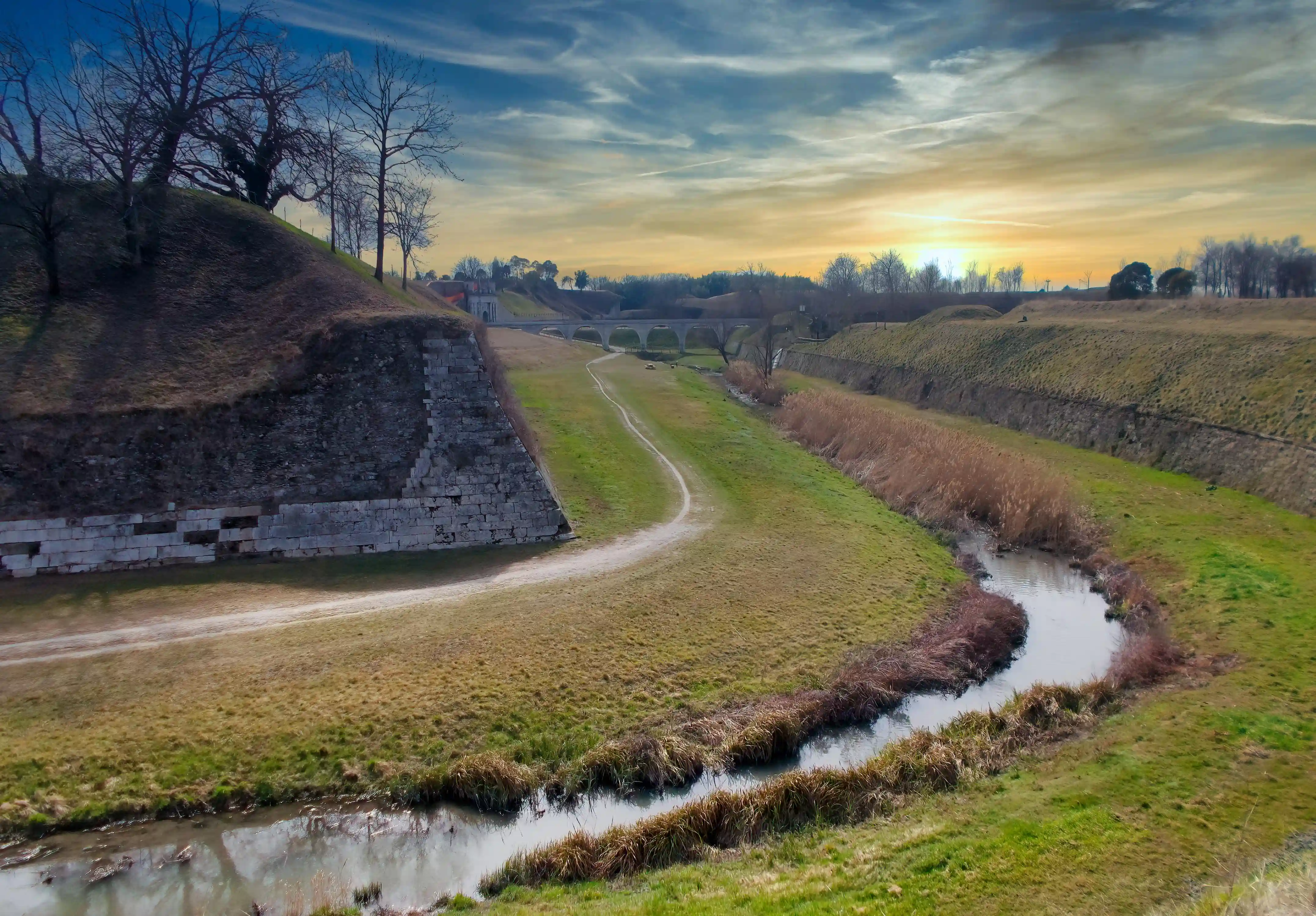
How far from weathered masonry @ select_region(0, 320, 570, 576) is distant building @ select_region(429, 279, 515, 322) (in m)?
41.7

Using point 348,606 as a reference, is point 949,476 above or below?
above

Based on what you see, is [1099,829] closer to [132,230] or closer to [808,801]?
[808,801]

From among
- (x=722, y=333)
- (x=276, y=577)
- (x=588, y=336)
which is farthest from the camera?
(x=588, y=336)

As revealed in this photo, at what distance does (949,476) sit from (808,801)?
17.7 m

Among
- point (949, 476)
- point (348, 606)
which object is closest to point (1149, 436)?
point (949, 476)

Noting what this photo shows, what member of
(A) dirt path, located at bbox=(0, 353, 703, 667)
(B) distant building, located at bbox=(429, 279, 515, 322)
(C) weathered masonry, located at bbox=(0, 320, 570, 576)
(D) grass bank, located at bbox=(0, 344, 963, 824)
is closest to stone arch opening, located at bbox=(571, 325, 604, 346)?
(B) distant building, located at bbox=(429, 279, 515, 322)

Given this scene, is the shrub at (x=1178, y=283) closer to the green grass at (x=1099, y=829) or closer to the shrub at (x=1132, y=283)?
the shrub at (x=1132, y=283)

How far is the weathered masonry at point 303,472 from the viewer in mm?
17125

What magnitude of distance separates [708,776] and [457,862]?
3.82 meters

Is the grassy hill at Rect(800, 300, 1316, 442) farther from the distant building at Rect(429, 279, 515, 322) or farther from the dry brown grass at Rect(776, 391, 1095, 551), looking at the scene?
the distant building at Rect(429, 279, 515, 322)

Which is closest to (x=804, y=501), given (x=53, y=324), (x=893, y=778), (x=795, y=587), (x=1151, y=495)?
(x=795, y=587)

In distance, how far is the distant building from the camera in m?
75.2

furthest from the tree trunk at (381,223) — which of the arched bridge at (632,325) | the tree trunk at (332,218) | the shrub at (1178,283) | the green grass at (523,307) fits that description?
the green grass at (523,307)

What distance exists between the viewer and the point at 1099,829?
920 cm
